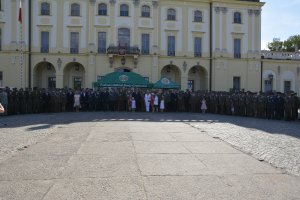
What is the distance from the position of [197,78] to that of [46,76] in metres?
17.4

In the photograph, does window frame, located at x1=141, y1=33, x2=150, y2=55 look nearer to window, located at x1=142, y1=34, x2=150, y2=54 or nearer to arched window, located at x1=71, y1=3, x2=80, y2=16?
window, located at x1=142, y1=34, x2=150, y2=54

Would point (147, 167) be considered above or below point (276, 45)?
below

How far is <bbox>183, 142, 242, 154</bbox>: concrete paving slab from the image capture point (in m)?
10.4

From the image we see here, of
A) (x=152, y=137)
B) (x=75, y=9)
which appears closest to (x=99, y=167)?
(x=152, y=137)

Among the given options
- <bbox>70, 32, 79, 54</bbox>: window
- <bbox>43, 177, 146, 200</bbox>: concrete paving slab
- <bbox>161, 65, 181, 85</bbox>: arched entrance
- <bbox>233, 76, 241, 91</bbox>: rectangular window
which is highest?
<bbox>70, 32, 79, 54</bbox>: window

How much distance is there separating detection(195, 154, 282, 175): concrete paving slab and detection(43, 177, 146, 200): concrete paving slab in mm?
1770

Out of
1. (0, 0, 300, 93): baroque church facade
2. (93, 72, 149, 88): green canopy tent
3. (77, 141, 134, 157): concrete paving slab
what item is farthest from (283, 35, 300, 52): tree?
(77, 141, 134, 157): concrete paving slab

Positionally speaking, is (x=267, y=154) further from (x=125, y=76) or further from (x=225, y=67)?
(x=225, y=67)

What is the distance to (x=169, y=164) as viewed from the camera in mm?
8633

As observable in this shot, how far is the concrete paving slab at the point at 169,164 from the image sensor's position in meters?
7.88

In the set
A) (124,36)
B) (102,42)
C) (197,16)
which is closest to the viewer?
(102,42)

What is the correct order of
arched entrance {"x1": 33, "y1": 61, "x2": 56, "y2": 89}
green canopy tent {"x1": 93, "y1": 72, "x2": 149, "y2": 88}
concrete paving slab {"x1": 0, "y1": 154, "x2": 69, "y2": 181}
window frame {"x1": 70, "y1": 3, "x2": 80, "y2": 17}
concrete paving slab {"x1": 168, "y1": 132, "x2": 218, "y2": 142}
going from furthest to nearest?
arched entrance {"x1": 33, "y1": 61, "x2": 56, "y2": 89}, window frame {"x1": 70, "y1": 3, "x2": 80, "y2": 17}, green canopy tent {"x1": 93, "y1": 72, "x2": 149, "y2": 88}, concrete paving slab {"x1": 168, "y1": 132, "x2": 218, "y2": 142}, concrete paving slab {"x1": 0, "y1": 154, "x2": 69, "y2": 181}

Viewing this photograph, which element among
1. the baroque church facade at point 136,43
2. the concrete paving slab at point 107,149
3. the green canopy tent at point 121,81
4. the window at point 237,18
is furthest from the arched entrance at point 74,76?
the concrete paving slab at point 107,149

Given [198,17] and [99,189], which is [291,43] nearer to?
[198,17]
